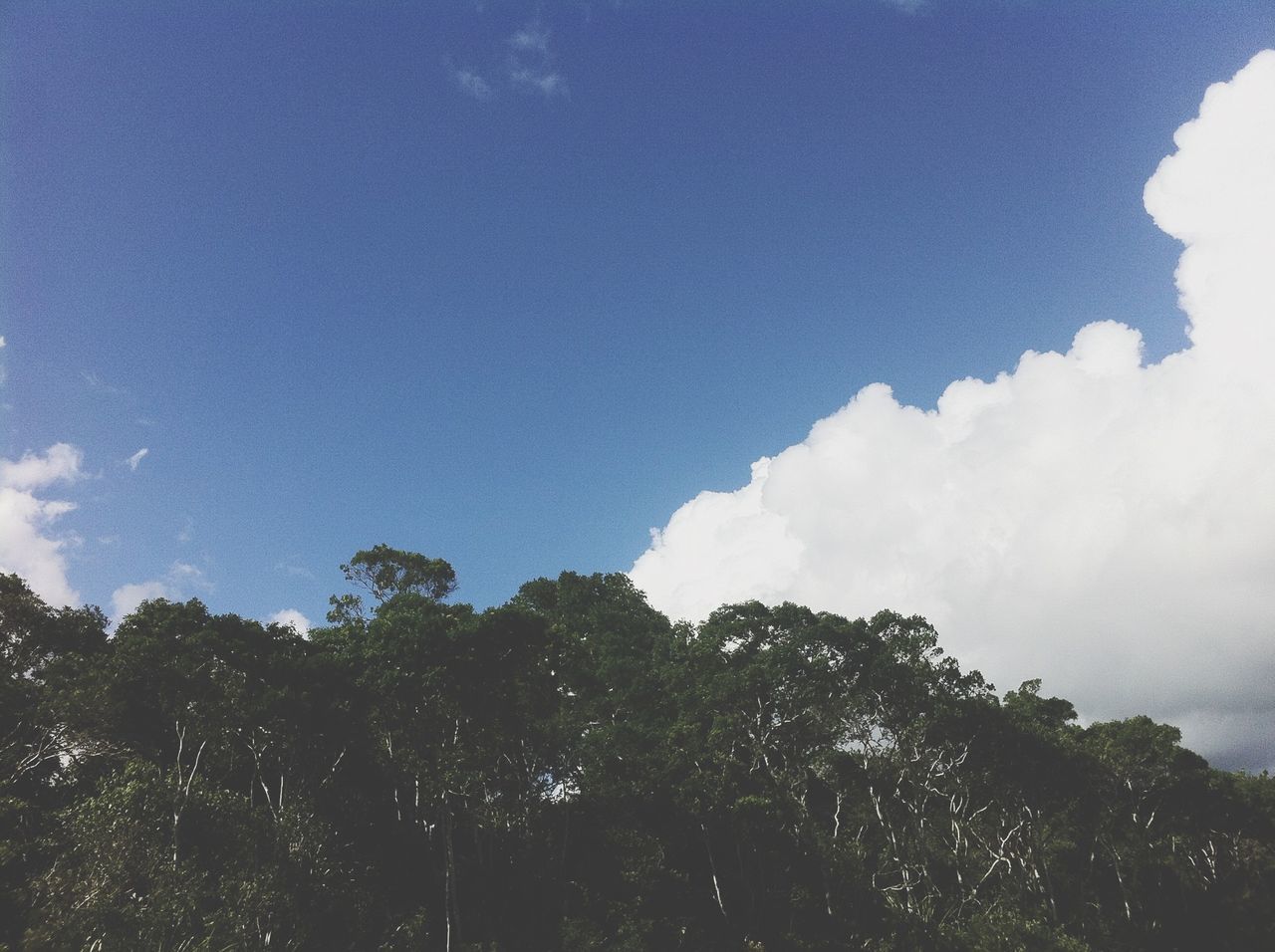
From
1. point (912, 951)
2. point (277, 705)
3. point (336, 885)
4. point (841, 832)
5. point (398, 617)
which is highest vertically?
point (398, 617)

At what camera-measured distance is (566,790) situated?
29250 mm

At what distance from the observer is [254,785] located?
24.1 meters

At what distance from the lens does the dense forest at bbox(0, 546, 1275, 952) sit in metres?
18.8

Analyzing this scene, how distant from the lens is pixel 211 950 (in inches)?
569

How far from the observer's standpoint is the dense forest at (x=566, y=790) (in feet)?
61.7

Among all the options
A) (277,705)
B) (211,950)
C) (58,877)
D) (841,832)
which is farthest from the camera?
(841,832)

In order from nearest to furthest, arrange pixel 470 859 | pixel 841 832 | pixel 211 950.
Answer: pixel 211 950
pixel 470 859
pixel 841 832

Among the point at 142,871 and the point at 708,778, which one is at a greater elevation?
the point at 708,778

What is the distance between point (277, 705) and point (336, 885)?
6.01m

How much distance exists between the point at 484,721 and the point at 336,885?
6.45m

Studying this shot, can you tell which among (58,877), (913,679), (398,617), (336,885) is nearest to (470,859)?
(336,885)

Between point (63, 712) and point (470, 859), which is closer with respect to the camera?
point (63, 712)

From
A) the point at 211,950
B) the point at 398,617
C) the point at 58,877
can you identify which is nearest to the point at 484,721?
the point at 398,617

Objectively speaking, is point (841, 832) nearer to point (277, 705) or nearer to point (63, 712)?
point (277, 705)
